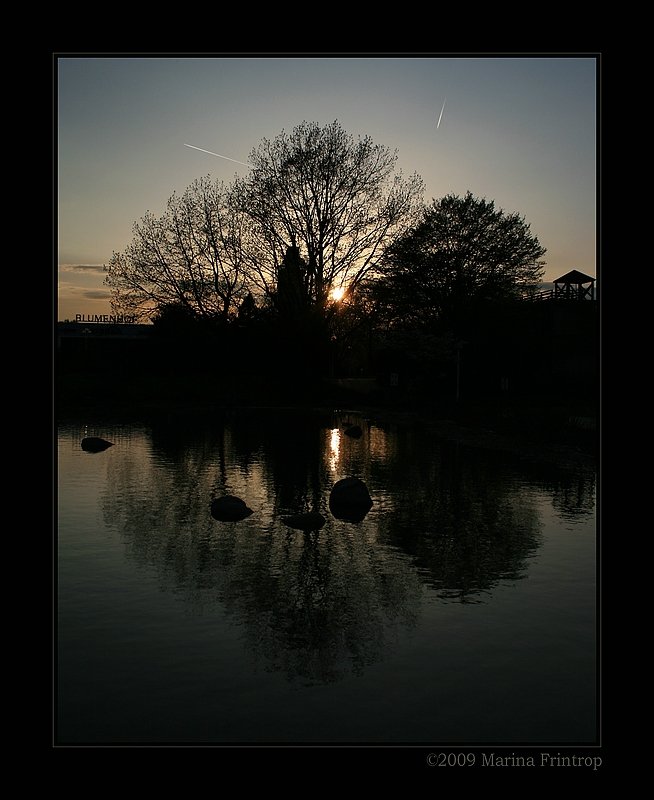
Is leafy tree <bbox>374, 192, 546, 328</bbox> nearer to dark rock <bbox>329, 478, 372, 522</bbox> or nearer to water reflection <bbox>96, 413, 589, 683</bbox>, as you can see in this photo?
water reflection <bbox>96, 413, 589, 683</bbox>

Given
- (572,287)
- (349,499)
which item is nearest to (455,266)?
(572,287)

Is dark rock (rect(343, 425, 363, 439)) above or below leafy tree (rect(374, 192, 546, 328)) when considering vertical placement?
below

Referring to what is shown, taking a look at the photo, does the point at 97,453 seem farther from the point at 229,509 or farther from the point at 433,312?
the point at 433,312

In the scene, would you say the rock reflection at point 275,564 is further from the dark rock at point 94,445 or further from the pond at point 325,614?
the dark rock at point 94,445

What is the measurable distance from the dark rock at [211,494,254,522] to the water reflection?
0.84ft

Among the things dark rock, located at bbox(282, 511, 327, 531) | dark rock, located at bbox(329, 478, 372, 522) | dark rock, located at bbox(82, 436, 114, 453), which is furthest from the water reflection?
dark rock, located at bbox(82, 436, 114, 453)

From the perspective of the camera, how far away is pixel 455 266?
2247 inches

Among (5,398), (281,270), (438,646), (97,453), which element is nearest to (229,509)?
(438,646)

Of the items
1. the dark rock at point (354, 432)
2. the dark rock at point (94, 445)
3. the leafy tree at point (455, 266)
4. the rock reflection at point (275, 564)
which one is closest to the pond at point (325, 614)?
the rock reflection at point (275, 564)

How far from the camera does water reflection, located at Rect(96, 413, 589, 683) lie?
969 cm

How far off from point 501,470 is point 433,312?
119ft

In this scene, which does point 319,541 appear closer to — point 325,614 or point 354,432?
point 325,614

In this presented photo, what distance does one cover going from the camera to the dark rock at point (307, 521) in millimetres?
15391

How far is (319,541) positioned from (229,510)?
2.70 m
